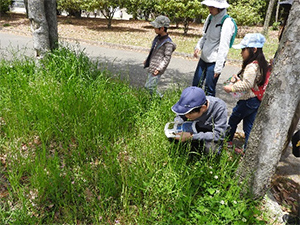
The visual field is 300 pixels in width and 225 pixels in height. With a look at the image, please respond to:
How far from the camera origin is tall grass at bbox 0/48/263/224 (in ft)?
6.86

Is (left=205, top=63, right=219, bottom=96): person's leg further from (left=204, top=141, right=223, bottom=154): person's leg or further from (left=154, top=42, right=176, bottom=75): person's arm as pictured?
(left=204, top=141, right=223, bottom=154): person's leg

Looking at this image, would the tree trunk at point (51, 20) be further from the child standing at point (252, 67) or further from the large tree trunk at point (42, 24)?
the child standing at point (252, 67)

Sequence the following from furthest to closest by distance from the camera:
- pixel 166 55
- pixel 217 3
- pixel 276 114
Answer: pixel 166 55 < pixel 217 3 < pixel 276 114

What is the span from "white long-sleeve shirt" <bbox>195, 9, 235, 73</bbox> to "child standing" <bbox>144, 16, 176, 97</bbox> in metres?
0.54

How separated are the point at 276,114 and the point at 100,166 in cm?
175

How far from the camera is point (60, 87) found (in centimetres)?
347

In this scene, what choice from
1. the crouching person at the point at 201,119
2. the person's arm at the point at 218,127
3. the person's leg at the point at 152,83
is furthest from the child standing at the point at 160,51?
the person's arm at the point at 218,127

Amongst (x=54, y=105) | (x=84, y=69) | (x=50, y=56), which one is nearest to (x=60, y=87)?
(x=54, y=105)

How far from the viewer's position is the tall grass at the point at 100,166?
6.86ft

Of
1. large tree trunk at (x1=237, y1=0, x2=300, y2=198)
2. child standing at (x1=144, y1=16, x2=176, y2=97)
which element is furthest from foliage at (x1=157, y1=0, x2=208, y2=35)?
large tree trunk at (x1=237, y1=0, x2=300, y2=198)

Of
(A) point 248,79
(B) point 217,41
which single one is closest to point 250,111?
(A) point 248,79

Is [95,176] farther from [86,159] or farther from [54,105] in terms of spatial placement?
[54,105]

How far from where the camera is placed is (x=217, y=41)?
3398 millimetres

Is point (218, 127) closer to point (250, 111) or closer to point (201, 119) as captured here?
point (201, 119)
